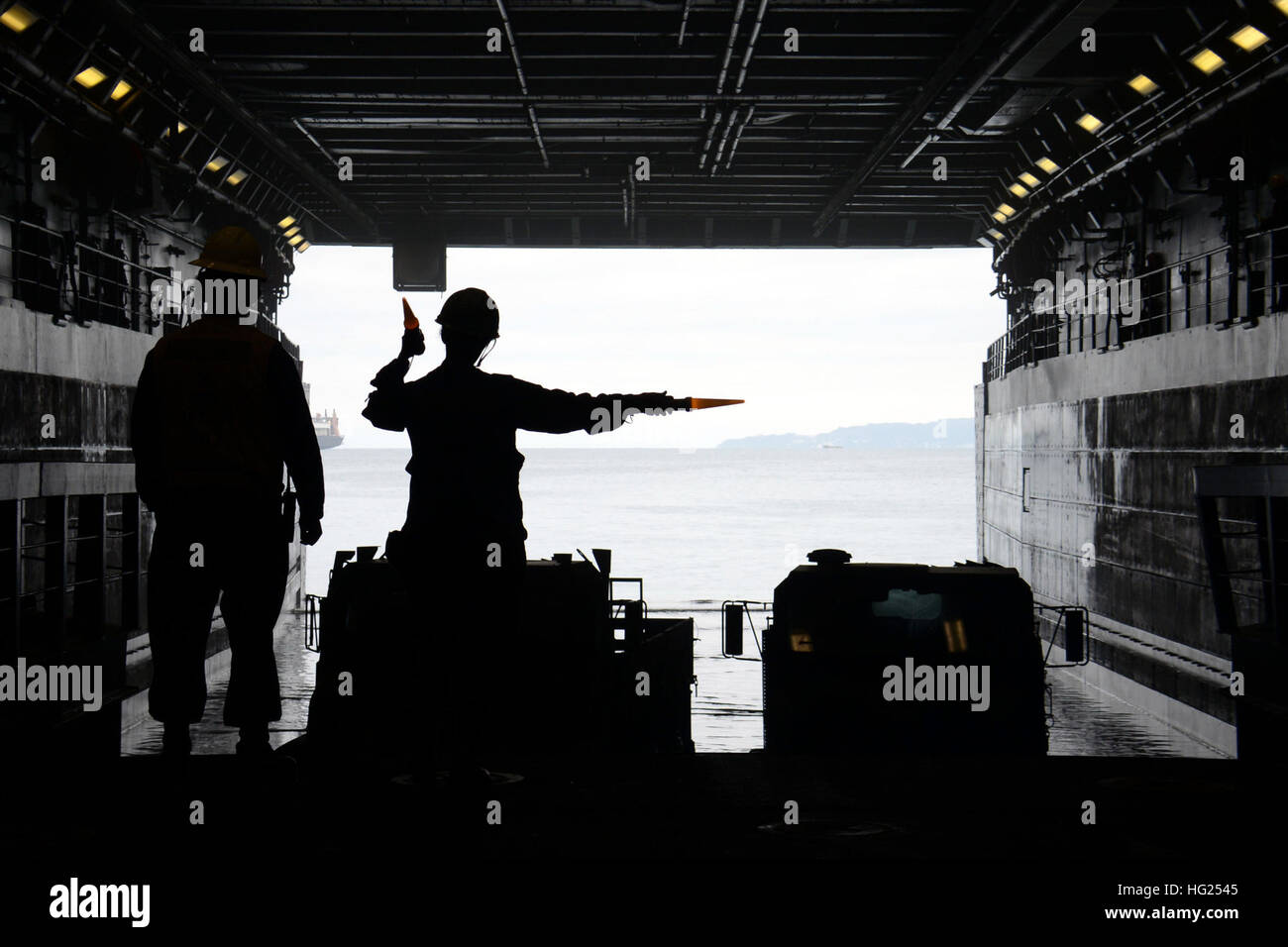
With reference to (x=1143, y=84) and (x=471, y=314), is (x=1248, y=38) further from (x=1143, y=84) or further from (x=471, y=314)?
(x=471, y=314)

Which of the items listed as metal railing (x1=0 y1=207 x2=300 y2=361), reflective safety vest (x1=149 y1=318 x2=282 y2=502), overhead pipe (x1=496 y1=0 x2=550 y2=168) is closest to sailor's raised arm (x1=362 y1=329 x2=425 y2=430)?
reflective safety vest (x1=149 y1=318 x2=282 y2=502)

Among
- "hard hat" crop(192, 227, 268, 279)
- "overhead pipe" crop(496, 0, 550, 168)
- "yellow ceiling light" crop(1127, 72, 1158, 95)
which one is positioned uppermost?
"overhead pipe" crop(496, 0, 550, 168)

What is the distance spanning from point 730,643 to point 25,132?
14.7 m

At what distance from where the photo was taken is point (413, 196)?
33.5 m

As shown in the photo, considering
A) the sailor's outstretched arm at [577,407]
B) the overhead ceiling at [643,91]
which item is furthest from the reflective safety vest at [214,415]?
the overhead ceiling at [643,91]

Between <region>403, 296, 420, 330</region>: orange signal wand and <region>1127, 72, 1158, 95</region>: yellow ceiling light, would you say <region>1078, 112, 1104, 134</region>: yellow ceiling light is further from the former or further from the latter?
<region>403, 296, 420, 330</region>: orange signal wand

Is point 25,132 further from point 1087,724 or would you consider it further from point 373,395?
point 1087,724

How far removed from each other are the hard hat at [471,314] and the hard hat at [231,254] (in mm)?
792

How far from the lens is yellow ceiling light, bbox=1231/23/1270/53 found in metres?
18.7

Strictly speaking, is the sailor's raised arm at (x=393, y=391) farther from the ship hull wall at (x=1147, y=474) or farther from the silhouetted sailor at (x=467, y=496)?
the ship hull wall at (x=1147, y=474)

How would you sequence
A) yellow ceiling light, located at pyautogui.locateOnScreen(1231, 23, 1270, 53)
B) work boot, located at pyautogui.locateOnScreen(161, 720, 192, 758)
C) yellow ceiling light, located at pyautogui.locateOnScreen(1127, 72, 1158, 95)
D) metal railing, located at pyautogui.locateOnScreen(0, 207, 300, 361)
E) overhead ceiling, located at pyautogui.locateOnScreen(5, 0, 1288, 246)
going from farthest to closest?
yellow ceiling light, located at pyautogui.locateOnScreen(1127, 72, 1158, 95)
overhead ceiling, located at pyautogui.locateOnScreen(5, 0, 1288, 246)
yellow ceiling light, located at pyautogui.locateOnScreen(1231, 23, 1270, 53)
metal railing, located at pyautogui.locateOnScreen(0, 207, 300, 361)
work boot, located at pyautogui.locateOnScreen(161, 720, 192, 758)

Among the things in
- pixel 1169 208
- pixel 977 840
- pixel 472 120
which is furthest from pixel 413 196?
pixel 977 840

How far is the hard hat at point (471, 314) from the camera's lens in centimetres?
569

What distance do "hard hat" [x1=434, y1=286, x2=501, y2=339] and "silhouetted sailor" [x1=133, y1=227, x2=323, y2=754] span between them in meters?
0.71
